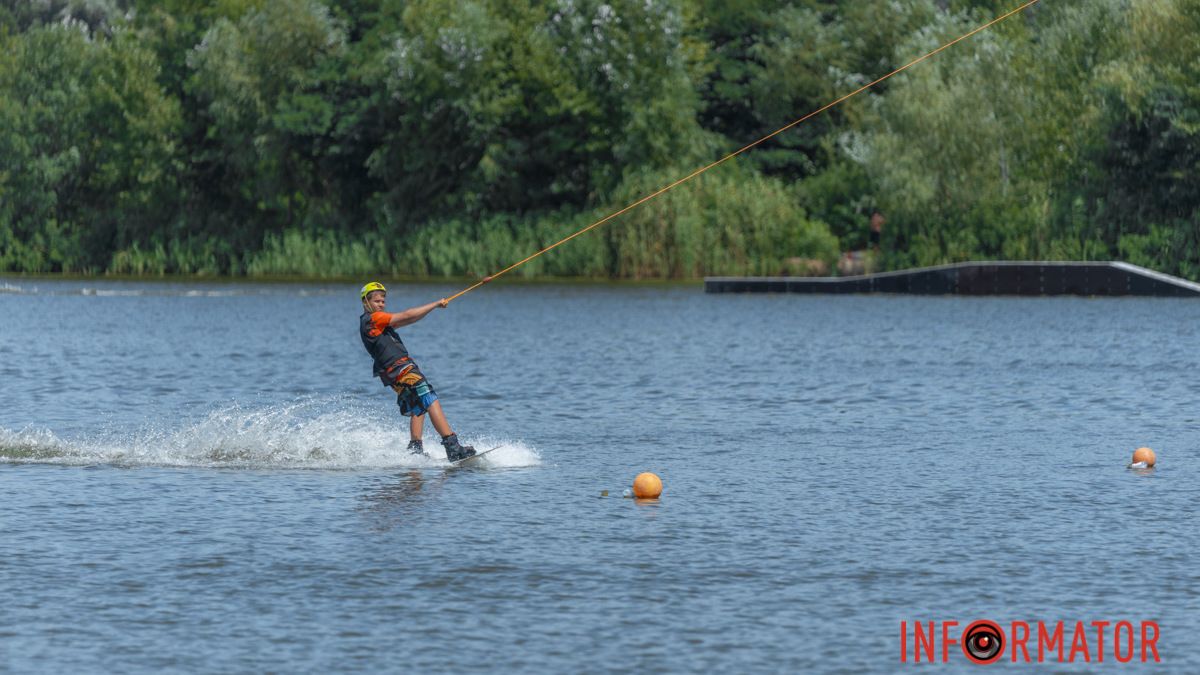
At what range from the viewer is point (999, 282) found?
49.2 m

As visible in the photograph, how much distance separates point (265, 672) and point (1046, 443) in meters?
10.4

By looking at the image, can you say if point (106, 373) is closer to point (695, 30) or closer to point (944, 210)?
point (944, 210)

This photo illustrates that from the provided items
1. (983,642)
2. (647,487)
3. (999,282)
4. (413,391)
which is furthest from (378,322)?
(999,282)

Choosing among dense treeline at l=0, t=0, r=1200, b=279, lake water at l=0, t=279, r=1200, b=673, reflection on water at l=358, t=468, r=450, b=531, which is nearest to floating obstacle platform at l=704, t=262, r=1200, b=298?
dense treeline at l=0, t=0, r=1200, b=279

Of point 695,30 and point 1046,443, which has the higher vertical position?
point 695,30

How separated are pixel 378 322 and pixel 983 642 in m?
7.58

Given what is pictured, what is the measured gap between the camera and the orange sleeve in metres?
16.3

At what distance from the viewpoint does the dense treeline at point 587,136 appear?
54.4m

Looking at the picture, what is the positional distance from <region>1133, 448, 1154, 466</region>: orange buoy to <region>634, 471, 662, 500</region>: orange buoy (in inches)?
153

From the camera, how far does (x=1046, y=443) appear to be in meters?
18.2

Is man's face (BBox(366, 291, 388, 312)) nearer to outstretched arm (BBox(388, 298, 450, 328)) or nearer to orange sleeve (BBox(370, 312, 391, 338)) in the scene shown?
orange sleeve (BBox(370, 312, 391, 338))

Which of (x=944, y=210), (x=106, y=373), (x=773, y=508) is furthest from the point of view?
(x=944, y=210)

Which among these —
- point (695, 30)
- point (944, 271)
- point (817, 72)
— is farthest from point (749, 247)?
point (695, 30)

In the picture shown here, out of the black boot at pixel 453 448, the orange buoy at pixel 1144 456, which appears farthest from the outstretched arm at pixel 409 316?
the orange buoy at pixel 1144 456
